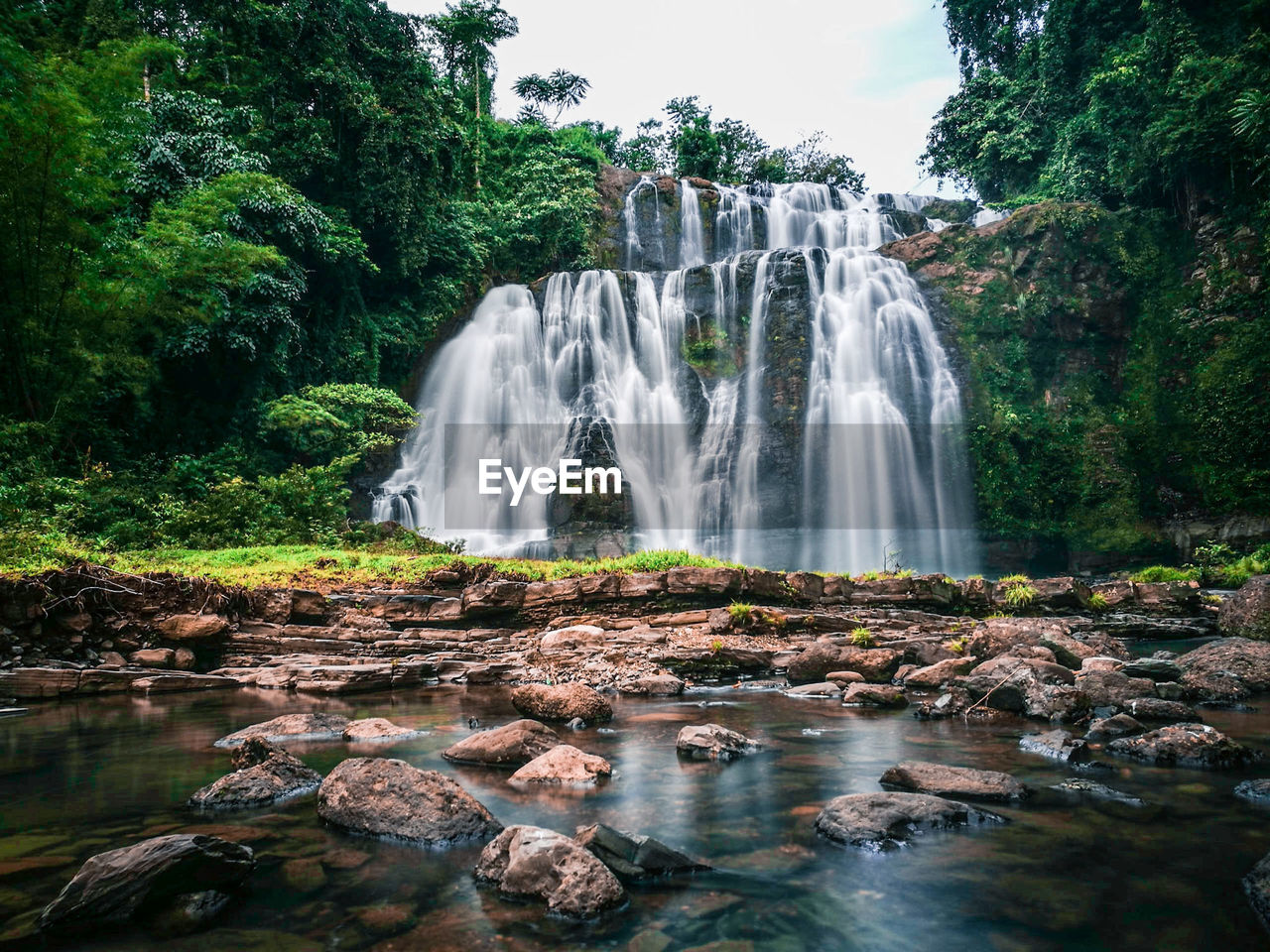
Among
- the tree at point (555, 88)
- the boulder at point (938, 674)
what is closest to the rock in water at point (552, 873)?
the boulder at point (938, 674)

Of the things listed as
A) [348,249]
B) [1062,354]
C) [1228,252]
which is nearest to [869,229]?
[1062,354]

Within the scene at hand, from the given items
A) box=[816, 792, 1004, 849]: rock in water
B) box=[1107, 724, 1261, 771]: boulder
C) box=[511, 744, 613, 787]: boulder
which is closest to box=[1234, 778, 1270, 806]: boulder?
box=[1107, 724, 1261, 771]: boulder

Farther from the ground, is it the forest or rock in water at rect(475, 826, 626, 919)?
the forest

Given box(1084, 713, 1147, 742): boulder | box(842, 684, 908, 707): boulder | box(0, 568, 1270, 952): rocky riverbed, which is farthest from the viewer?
box(842, 684, 908, 707): boulder

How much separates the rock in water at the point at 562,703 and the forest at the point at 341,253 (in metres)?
6.82

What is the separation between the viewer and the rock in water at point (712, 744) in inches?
187

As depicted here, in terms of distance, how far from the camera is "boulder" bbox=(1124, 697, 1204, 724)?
5531mm

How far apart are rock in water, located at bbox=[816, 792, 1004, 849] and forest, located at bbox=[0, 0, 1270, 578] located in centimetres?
983

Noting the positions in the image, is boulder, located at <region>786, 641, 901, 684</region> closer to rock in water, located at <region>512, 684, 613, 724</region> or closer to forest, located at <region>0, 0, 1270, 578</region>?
rock in water, located at <region>512, 684, 613, 724</region>

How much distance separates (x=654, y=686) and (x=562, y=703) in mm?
1865

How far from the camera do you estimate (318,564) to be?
11.9 m

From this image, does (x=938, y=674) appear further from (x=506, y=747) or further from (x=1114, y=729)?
(x=506, y=747)

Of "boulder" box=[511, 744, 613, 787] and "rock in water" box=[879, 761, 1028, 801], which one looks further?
"boulder" box=[511, 744, 613, 787]

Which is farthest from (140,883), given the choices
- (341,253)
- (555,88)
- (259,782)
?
(555,88)
